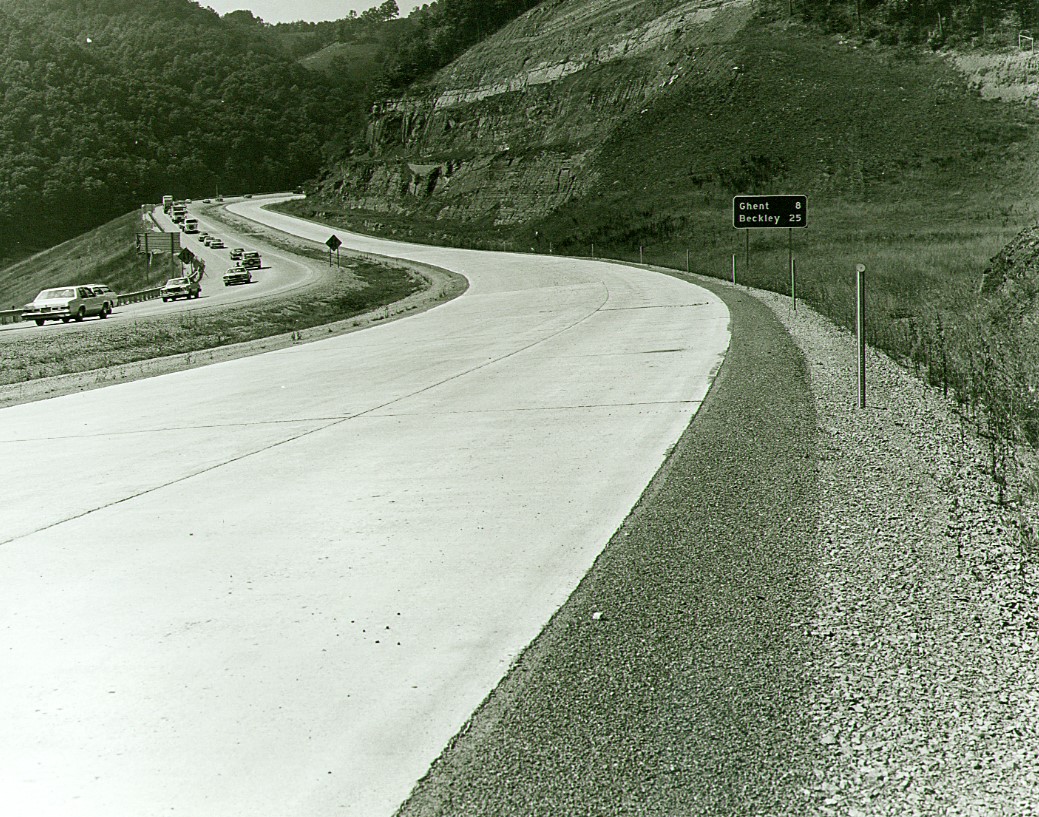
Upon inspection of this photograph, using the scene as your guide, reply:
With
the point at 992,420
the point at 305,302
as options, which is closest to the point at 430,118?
the point at 305,302

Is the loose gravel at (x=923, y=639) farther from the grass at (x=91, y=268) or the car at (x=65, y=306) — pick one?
the grass at (x=91, y=268)

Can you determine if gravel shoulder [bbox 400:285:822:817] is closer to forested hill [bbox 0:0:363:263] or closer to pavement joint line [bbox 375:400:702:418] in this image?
pavement joint line [bbox 375:400:702:418]

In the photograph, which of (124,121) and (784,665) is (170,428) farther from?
(124,121)

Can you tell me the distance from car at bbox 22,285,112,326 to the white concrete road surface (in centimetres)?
2949

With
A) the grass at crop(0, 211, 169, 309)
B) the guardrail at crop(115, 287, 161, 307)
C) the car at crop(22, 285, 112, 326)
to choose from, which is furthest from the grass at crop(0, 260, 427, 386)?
the grass at crop(0, 211, 169, 309)

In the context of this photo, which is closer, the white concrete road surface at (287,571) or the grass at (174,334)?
the white concrete road surface at (287,571)

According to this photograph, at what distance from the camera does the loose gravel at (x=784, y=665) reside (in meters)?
3.83

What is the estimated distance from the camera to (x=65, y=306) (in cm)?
4341

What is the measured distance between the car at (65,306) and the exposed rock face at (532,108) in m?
46.7

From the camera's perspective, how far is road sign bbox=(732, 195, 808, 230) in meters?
32.6

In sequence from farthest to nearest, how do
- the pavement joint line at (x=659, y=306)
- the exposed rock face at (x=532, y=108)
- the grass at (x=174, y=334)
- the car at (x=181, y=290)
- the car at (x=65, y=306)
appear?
the exposed rock face at (x=532, y=108) → the car at (x=181, y=290) → the car at (x=65, y=306) → the pavement joint line at (x=659, y=306) → the grass at (x=174, y=334)

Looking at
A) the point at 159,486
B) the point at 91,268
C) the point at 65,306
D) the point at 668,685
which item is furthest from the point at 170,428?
the point at 91,268

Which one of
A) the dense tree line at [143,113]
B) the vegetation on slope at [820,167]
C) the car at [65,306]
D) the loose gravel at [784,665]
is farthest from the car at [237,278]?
the dense tree line at [143,113]

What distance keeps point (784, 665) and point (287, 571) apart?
3.33m
